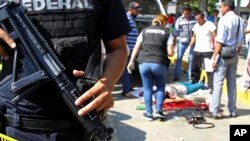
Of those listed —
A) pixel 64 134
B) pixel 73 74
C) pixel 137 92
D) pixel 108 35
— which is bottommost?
pixel 137 92

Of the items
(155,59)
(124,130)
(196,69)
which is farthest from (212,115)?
(196,69)

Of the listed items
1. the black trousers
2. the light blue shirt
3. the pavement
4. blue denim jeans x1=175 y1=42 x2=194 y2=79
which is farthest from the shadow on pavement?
blue denim jeans x1=175 y1=42 x2=194 y2=79

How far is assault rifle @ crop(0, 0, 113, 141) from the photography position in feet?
4.83

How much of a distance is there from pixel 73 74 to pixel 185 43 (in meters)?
7.88

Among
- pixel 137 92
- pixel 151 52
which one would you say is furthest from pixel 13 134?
pixel 137 92

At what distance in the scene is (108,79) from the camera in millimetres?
1653

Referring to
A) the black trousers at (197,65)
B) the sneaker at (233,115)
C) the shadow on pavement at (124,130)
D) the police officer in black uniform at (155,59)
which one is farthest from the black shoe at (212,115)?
the black trousers at (197,65)

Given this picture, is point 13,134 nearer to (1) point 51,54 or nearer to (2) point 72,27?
(1) point 51,54

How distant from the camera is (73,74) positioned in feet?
5.12

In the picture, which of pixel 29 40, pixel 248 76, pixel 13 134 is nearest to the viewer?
pixel 29 40

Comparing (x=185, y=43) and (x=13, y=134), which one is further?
(x=185, y=43)

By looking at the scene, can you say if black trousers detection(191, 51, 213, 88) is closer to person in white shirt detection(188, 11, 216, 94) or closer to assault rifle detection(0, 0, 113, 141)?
person in white shirt detection(188, 11, 216, 94)

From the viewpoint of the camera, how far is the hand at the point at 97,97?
1.46m

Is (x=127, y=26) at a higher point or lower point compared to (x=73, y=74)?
higher
